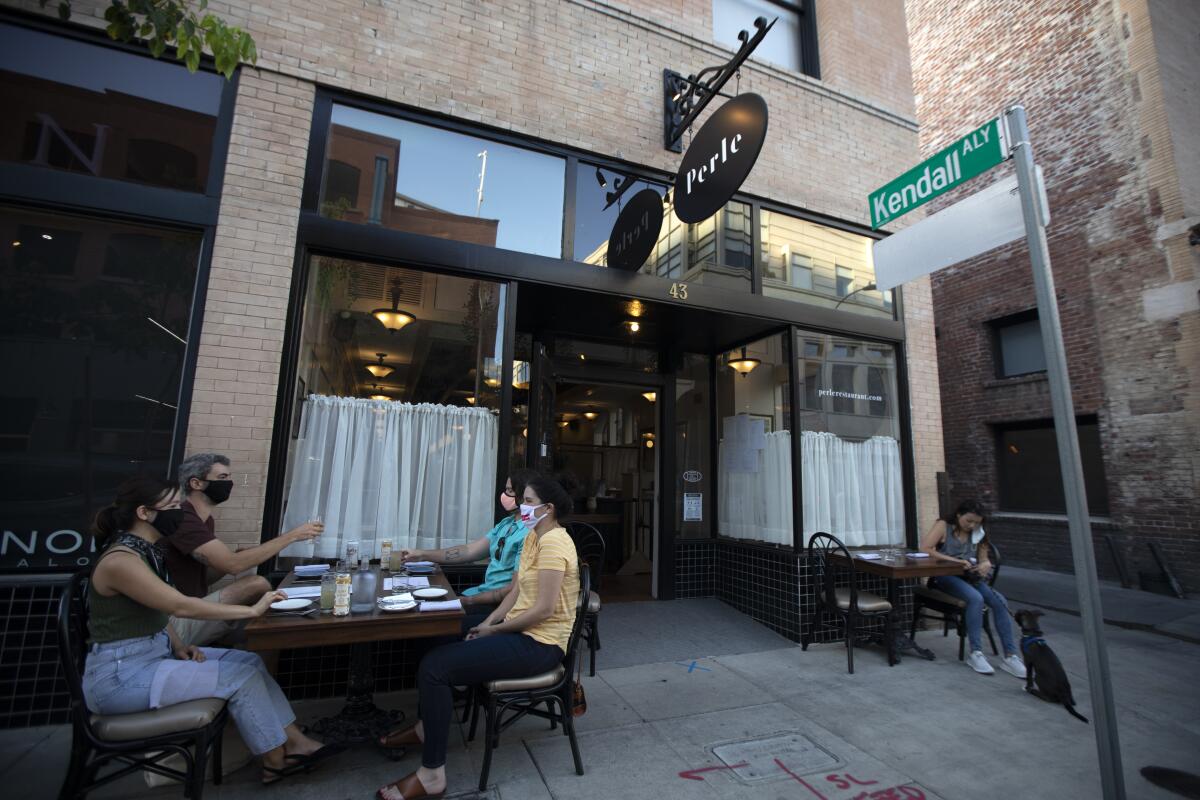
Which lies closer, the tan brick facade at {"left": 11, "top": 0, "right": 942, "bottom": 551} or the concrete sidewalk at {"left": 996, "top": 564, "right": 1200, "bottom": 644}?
the tan brick facade at {"left": 11, "top": 0, "right": 942, "bottom": 551}

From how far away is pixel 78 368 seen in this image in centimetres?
394

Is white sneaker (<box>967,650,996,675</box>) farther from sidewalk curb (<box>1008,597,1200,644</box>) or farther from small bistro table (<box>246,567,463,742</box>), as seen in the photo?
small bistro table (<box>246,567,463,742</box>)

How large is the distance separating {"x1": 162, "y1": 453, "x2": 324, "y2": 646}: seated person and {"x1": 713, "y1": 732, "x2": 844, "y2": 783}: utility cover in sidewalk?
2894 millimetres

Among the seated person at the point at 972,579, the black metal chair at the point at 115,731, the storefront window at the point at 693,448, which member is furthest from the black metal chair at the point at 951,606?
the black metal chair at the point at 115,731

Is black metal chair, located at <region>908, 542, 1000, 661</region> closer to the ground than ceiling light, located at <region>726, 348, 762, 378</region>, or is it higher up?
closer to the ground

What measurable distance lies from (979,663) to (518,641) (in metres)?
4.36

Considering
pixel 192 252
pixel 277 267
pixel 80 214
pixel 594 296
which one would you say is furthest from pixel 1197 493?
pixel 80 214

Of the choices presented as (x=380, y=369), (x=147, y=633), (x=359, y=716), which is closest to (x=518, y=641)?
(x=359, y=716)

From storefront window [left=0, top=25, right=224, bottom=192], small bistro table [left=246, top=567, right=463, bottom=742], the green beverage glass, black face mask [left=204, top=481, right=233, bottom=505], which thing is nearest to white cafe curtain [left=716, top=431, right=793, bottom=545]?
small bistro table [left=246, top=567, right=463, bottom=742]

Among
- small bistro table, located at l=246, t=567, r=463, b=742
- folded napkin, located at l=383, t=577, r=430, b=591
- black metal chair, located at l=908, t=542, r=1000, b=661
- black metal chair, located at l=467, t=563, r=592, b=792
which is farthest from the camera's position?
black metal chair, located at l=908, t=542, r=1000, b=661

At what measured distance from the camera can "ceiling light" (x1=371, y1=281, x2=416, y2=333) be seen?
15.6 ft

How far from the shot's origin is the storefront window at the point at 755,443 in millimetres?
6195

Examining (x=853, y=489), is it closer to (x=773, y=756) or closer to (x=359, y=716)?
(x=773, y=756)

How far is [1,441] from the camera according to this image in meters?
3.75
